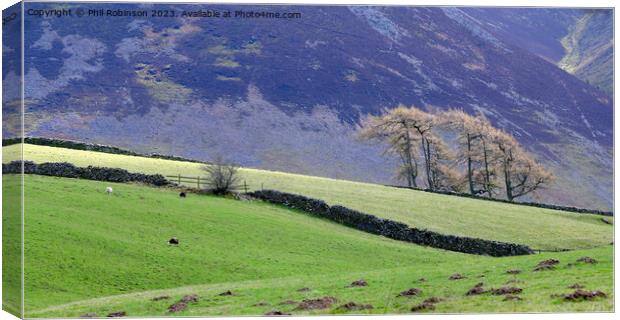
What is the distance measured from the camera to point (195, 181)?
242ft

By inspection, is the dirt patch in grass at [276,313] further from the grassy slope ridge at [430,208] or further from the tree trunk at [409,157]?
the tree trunk at [409,157]

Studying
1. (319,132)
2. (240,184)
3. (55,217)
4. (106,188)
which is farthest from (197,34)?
(55,217)

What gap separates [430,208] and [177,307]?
3942cm

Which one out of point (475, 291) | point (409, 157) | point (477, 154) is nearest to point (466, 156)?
point (477, 154)

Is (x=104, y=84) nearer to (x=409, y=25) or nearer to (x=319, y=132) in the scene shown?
(x=319, y=132)

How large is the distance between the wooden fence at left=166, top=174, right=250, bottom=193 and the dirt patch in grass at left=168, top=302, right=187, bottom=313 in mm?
31039

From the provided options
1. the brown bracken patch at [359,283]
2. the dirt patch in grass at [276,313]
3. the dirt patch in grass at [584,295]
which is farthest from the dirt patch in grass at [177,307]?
the dirt patch in grass at [584,295]

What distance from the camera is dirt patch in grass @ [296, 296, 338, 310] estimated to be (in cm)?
3827

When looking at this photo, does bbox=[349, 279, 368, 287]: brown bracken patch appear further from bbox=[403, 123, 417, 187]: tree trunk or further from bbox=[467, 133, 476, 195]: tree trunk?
bbox=[403, 123, 417, 187]: tree trunk

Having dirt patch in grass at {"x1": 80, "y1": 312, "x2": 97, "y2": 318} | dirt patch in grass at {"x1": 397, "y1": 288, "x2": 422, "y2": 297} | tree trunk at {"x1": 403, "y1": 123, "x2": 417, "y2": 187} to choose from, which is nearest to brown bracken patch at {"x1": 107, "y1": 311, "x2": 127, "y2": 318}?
dirt patch in grass at {"x1": 80, "y1": 312, "x2": 97, "y2": 318}

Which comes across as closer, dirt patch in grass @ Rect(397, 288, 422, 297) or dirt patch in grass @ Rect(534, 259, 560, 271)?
dirt patch in grass @ Rect(397, 288, 422, 297)

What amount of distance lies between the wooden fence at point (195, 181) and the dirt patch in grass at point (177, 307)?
31039mm

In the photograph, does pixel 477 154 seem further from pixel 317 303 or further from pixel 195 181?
pixel 317 303

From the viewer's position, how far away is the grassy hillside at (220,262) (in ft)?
129
